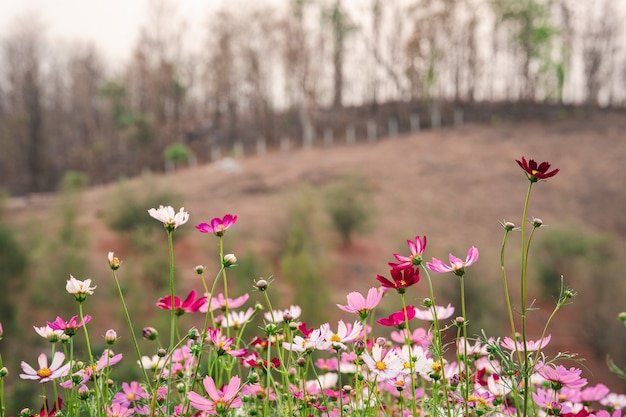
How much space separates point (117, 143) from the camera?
29.9 meters

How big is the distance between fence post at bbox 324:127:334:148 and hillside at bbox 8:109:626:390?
108cm

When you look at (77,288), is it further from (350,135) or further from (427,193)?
(350,135)

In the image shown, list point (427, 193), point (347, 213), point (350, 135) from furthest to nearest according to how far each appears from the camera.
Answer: point (350, 135) < point (427, 193) < point (347, 213)

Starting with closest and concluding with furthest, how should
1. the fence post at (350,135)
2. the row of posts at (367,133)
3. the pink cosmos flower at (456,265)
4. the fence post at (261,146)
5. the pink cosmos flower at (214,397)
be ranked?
1. the pink cosmos flower at (214,397)
2. the pink cosmos flower at (456,265)
3. the row of posts at (367,133)
4. the fence post at (350,135)
5. the fence post at (261,146)

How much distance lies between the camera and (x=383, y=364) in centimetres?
90

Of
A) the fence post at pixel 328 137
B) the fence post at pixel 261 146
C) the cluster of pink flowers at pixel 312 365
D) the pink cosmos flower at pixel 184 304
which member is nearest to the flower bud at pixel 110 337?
the cluster of pink flowers at pixel 312 365

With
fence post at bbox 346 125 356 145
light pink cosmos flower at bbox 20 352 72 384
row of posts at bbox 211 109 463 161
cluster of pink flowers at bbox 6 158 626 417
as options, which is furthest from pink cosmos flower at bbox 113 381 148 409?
fence post at bbox 346 125 356 145

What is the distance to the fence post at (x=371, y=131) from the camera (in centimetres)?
2169

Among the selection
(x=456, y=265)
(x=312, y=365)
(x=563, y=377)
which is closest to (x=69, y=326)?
(x=312, y=365)

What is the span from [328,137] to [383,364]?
21329 millimetres

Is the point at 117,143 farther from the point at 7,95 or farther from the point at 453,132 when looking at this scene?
the point at 453,132

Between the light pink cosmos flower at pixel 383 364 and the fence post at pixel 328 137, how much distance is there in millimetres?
19804

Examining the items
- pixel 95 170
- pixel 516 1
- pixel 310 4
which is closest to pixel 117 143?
pixel 95 170

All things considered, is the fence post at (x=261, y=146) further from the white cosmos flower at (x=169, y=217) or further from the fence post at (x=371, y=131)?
the white cosmos flower at (x=169, y=217)
